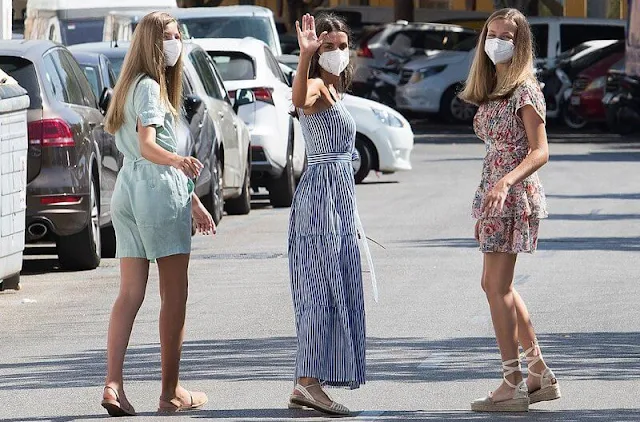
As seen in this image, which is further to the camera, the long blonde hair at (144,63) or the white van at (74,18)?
the white van at (74,18)

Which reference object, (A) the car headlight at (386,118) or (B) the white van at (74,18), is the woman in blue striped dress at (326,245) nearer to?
(A) the car headlight at (386,118)

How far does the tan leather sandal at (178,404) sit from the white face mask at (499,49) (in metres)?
1.92

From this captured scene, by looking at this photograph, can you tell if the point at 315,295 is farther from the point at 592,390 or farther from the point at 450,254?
the point at 450,254

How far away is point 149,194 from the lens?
307 inches

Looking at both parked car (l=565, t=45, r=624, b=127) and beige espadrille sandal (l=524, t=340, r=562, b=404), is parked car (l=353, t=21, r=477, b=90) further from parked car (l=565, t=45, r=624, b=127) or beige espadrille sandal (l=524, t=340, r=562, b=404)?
beige espadrille sandal (l=524, t=340, r=562, b=404)

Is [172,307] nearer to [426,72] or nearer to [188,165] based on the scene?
[188,165]

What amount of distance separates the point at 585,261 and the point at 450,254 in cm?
111

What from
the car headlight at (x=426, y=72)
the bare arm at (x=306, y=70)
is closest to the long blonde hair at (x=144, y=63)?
the bare arm at (x=306, y=70)

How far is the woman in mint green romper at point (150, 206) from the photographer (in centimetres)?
778

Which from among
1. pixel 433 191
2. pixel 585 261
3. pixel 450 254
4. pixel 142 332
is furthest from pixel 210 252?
pixel 433 191

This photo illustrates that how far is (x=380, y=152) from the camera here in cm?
2214

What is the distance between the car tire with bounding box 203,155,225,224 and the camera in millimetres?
16422

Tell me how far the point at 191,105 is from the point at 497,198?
815 cm

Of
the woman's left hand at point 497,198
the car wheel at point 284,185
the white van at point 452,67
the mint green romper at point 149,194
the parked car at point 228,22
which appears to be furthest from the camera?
the white van at point 452,67
